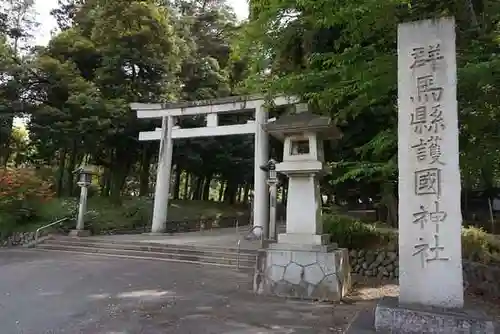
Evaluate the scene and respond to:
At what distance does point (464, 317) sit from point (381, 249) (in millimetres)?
6520

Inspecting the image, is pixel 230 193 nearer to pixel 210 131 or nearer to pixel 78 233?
pixel 210 131

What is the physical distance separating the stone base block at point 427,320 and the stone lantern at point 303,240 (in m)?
2.68

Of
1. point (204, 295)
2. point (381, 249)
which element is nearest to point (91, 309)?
point (204, 295)

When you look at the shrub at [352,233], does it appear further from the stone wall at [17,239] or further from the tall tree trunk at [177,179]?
the tall tree trunk at [177,179]

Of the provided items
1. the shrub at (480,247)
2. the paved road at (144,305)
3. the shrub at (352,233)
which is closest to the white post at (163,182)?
the paved road at (144,305)

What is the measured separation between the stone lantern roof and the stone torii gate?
6152 millimetres

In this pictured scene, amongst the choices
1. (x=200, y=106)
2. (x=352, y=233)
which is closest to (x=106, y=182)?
(x=200, y=106)

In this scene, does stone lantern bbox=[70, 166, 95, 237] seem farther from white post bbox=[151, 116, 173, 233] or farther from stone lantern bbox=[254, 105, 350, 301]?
stone lantern bbox=[254, 105, 350, 301]

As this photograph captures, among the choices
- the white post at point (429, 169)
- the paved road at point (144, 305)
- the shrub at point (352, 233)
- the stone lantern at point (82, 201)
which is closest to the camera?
the white post at point (429, 169)

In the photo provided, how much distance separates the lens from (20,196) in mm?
14930

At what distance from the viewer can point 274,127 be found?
7152mm

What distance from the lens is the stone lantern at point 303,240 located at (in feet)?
21.9

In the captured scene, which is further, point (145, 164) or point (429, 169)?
point (145, 164)

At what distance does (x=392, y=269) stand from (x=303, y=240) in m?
3.98
